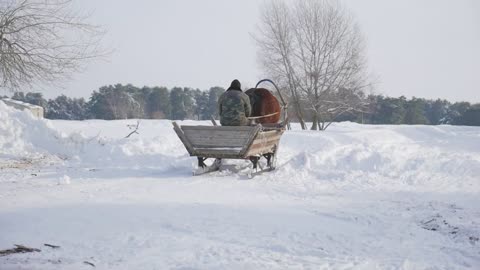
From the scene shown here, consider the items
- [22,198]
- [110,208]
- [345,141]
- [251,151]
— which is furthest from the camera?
[345,141]

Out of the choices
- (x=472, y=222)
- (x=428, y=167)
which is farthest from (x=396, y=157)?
(x=472, y=222)

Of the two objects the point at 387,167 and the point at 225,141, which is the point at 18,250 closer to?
the point at 225,141

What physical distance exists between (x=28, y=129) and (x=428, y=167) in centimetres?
1147

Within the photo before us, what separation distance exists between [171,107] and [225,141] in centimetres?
7853

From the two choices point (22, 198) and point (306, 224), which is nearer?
point (306, 224)

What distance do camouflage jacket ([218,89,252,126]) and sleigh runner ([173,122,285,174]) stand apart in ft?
2.17

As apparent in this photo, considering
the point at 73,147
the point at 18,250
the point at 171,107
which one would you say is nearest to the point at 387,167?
the point at 18,250

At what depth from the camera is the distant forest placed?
2763 inches

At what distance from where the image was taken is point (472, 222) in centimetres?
592

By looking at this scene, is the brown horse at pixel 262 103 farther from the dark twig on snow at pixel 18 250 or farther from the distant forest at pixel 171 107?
the distant forest at pixel 171 107

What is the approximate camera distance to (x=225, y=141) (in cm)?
971

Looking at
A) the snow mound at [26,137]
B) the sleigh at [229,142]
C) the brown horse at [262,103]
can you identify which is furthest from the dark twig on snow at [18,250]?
the snow mound at [26,137]

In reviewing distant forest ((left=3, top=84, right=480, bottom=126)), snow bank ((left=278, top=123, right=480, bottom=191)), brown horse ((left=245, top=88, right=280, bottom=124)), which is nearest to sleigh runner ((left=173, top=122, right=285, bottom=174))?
snow bank ((left=278, top=123, right=480, bottom=191))

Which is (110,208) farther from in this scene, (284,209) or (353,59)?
(353,59)
